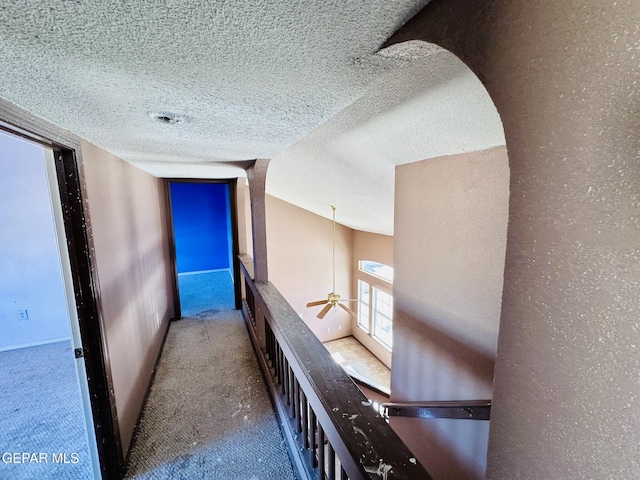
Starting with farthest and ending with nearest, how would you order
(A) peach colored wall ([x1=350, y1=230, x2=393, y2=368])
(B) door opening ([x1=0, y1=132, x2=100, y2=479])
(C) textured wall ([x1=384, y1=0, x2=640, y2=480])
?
(A) peach colored wall ([x1=350, y1=230, x2=393, y2=368]) < (B) door opening ([x1=0, y1=132, x2=100, y2=479]) < (C) textured wall ([x1=384, y1=0, x2=640, y2=480])

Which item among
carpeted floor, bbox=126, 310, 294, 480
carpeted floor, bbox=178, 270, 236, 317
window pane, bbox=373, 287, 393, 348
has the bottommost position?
window pane, bbox=373, 287, 393, 348

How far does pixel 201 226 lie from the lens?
670 cm

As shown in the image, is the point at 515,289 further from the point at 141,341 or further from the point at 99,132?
the point at 141,341

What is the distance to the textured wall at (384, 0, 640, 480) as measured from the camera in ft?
1.04

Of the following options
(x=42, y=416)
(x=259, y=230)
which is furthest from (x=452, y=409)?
(x=42, y=416)

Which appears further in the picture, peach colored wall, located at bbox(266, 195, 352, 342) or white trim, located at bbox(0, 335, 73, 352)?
peach colored wall, located at bbox(266, 195, 352, 342)

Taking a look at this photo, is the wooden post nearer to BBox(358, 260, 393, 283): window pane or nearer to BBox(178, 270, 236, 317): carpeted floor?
BBox(178, 270, 236, 317): carpeted floor

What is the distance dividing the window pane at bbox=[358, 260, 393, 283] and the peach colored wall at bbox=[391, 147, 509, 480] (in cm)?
384

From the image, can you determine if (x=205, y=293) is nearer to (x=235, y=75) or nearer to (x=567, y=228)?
(x=235, y=75)

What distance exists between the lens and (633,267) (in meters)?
0.31

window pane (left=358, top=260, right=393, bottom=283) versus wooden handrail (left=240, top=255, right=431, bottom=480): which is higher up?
wooden handrail (left=240, top=255, right=431, bottom=480)

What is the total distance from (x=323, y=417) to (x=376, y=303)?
225 inches

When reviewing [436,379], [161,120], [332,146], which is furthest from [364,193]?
[161,120]

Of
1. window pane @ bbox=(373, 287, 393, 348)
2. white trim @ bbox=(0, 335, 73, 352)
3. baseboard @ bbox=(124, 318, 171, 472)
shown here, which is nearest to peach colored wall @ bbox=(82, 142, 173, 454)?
baseboard @ bbox=(124, 318, 171, 472)
